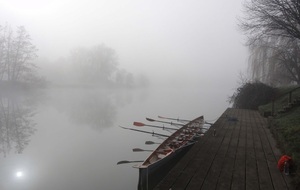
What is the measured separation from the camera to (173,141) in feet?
30.2

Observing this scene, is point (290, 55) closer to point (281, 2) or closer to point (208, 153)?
point (281, 2)

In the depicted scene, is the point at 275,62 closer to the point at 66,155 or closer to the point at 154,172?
the point at 66,155

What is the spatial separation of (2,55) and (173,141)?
46021 mm

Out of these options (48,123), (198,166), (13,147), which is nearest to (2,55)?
(48,123)

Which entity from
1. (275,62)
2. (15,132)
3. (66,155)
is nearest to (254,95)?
(275,62)

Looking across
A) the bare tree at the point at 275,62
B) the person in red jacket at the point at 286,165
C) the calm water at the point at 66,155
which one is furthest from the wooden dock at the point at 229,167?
the bare tree at the point at 275,62

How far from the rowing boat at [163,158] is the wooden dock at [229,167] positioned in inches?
26.3

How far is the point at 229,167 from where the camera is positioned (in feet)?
18.7

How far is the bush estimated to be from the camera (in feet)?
67.1

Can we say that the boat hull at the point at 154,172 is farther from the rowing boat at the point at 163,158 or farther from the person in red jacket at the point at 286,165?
the person in red jacket at the point at 286,165

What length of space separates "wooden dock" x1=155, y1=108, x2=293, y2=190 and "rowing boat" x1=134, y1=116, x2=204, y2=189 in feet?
2.19

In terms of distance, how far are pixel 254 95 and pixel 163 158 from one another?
1708cm

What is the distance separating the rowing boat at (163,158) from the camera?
5959mm

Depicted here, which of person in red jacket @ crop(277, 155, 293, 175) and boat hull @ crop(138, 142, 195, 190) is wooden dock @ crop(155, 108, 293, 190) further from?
boat hull @ crop(138, 142, 195, 190)
